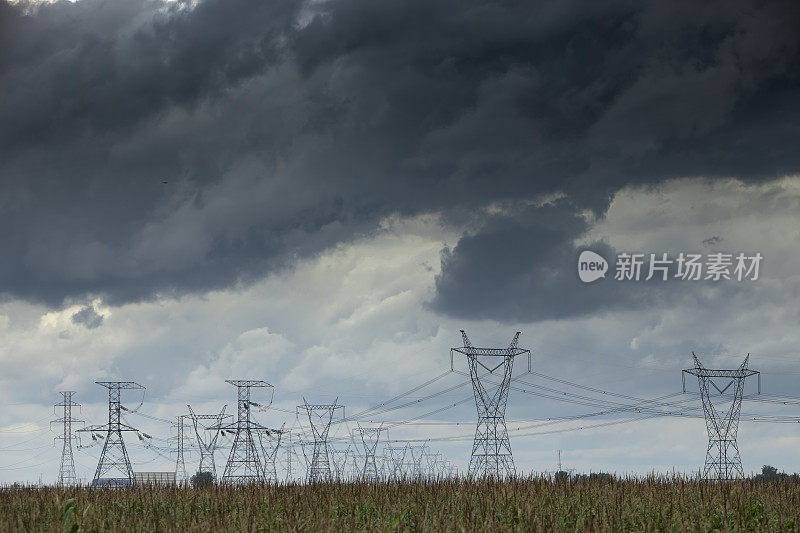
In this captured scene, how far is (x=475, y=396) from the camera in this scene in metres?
63.6

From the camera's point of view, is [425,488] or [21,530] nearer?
[21,530]

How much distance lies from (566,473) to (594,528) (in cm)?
1154

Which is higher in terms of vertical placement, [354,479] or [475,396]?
[475,396]

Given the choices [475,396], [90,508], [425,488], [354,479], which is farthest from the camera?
[475,396]

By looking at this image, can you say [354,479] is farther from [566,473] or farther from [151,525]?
[151,525]

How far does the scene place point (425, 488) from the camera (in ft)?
75.2

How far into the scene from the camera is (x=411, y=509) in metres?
18.6

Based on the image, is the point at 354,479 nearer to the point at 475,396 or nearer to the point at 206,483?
the point at 206,483

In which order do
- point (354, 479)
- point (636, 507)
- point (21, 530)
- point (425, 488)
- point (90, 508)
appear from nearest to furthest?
1. point (21, 530)
2. point (90, 508)
3. point (636, 507)
4. point (425, 488)
5. point (354, 479)

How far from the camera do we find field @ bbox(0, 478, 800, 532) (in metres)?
16.1

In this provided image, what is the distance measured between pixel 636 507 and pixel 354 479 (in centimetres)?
1014

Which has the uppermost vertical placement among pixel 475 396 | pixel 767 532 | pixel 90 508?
pixel 475 396

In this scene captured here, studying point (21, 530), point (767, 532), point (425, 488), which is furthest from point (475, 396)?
point (21, 530)

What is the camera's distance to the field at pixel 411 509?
16109mm
